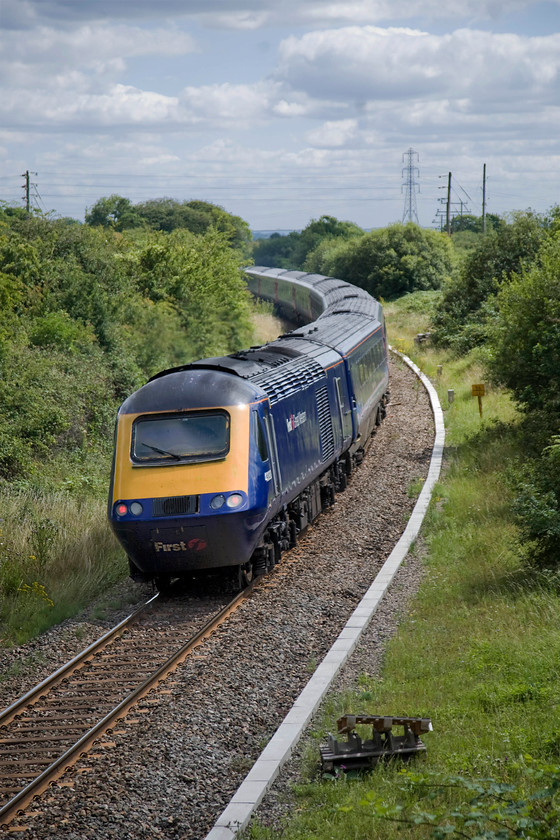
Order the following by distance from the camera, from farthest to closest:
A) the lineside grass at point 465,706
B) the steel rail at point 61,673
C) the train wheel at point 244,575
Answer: the train wheel at point 244,575
the steel rail at point 61,673
the lineside grass at point 465,706

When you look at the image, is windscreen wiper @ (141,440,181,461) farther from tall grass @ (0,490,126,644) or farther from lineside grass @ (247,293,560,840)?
lineside grass @ (247,293,560,840)

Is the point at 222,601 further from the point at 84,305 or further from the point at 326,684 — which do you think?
the point at 84,305

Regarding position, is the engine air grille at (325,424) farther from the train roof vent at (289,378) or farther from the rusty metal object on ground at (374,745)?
the rusty metal object on ground at (374,745)

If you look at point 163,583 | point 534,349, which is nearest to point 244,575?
point 163,583

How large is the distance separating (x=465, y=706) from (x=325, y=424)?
325 inches

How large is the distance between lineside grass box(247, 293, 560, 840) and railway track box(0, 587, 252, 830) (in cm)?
188

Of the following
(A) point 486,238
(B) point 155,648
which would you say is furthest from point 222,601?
(A) point 486,238

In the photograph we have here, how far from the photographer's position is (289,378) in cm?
1356

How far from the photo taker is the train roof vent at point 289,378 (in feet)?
41.1

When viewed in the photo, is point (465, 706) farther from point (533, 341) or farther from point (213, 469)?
point (533, 341)

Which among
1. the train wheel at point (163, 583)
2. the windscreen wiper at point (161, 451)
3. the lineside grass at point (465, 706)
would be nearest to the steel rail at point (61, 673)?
the train wheel at point (163, 583)

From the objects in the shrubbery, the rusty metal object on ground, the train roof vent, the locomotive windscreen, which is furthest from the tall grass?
the shrubbery

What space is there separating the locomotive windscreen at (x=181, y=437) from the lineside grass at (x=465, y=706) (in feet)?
10.4

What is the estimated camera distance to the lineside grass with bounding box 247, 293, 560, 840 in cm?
538
